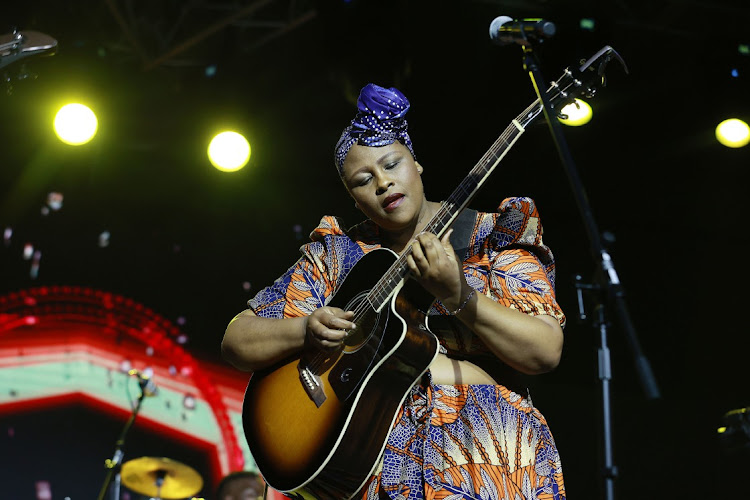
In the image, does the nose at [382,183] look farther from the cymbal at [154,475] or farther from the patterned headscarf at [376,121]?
the cymbal at [154,475]

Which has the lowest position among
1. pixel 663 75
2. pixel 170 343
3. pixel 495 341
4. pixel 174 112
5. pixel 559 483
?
Answer: pixel 559 483

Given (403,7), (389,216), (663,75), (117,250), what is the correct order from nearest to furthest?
(389,216), (403,7), (663,75), (117,250)

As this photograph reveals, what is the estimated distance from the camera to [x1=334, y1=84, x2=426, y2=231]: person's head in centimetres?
240

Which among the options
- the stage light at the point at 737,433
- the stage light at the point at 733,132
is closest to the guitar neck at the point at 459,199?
the stage light at the point at 737,433

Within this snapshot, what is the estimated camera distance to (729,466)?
5.91m

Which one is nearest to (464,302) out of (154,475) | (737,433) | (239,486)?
(737,433)

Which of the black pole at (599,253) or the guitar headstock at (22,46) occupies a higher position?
the guitar headstock at (22,46)

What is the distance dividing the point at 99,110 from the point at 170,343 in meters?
1.91

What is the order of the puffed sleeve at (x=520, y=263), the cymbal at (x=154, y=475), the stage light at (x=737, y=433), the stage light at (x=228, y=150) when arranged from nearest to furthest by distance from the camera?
1. the puffed sleeve at (x=520, y=263)
2. the stage light at (x=737, y=433)
3. the cymbal at (x=154, y=475)
4. the stage light at (x=228, y=150)

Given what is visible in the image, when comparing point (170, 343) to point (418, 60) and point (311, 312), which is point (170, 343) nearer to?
point (418, 60)

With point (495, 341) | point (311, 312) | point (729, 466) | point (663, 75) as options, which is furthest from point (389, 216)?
point (729, 466)

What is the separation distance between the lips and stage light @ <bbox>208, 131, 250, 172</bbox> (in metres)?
4.11

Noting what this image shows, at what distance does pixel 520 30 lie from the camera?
7.29 feet

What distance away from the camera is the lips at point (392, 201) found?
239 centimetres
